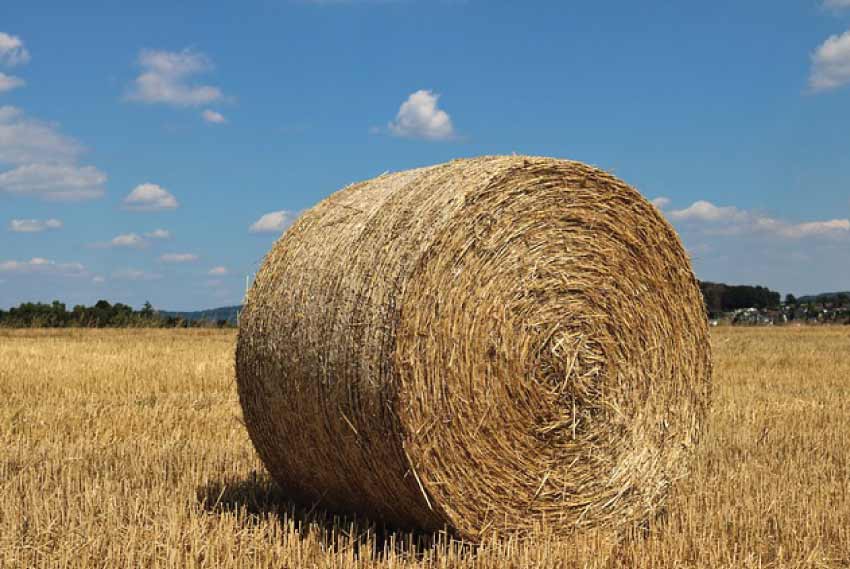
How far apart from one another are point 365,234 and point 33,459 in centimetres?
377

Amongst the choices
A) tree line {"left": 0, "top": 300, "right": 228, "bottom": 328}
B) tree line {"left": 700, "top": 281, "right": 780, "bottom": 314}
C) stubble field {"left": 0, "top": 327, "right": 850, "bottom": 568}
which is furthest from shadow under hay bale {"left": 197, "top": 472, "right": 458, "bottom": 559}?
tree line {"left": 700, "top": 281, "right": 780, "bottom": 314}

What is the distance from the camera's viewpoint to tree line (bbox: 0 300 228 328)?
25734 millimetres

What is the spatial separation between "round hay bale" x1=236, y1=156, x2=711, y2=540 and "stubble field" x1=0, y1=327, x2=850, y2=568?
0.92 feet

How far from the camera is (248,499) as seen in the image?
6.34 meters

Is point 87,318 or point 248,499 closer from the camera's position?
point 248,499

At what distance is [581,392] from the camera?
5469 millimetres

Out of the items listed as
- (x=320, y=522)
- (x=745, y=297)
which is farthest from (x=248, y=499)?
(x=745, y=297)

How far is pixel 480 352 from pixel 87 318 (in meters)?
24.4

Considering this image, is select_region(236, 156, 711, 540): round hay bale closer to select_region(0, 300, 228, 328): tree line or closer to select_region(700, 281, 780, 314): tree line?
select_region(0, 300, 228, 328): tree line

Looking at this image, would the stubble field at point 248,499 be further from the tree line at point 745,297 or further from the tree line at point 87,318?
the tree line at point 745,297

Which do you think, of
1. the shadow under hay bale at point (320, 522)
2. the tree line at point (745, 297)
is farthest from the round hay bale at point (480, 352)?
the tree line at point (745, 297)

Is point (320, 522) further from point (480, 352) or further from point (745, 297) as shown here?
point (745, 297)

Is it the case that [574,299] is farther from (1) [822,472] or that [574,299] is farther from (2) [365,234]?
(1) [822,472]

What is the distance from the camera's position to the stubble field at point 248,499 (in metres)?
4.89
